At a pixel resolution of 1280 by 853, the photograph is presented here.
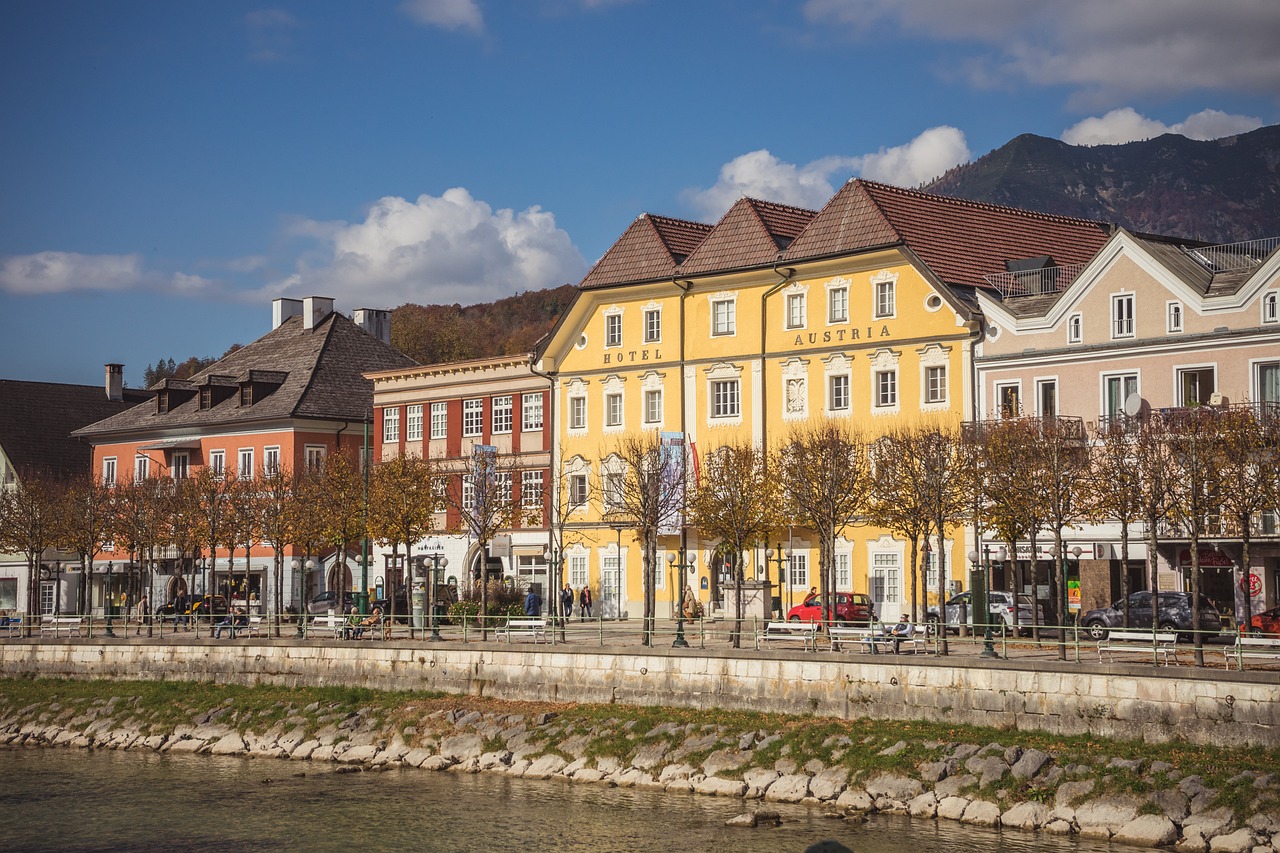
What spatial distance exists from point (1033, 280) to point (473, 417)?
24.6 metres

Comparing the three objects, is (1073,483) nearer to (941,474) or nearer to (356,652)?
(941,474)

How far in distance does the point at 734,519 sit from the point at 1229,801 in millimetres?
22548

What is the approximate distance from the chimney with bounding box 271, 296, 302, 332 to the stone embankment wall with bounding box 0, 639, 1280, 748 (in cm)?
3409

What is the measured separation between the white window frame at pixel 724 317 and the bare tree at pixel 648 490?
4.59 metres

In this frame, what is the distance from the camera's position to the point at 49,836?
3497 centimetres

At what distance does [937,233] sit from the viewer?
60.0 meters

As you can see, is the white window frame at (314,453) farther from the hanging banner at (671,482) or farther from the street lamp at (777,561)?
the street lamp at (777,561)

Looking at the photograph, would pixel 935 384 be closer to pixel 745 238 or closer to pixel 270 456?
pixel 745 238

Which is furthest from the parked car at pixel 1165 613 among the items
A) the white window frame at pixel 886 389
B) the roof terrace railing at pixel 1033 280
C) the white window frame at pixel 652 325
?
the white window frame at pixel 652 325

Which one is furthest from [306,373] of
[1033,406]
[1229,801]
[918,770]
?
[1229,801]

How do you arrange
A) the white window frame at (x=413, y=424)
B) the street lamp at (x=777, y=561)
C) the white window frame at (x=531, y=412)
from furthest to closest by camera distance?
the white window frame at (x=413, y=424) → the white window frame at (x=531, y=412) → the street lamp at (x=777, y=561)

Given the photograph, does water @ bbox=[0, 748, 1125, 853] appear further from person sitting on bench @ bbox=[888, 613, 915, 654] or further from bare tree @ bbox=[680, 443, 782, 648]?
bare tree @ bbox=[680, 443, 782, 648]

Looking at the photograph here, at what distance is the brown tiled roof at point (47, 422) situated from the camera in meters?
89.6

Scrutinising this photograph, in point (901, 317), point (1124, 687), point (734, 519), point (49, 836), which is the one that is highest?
point (901, 317)
